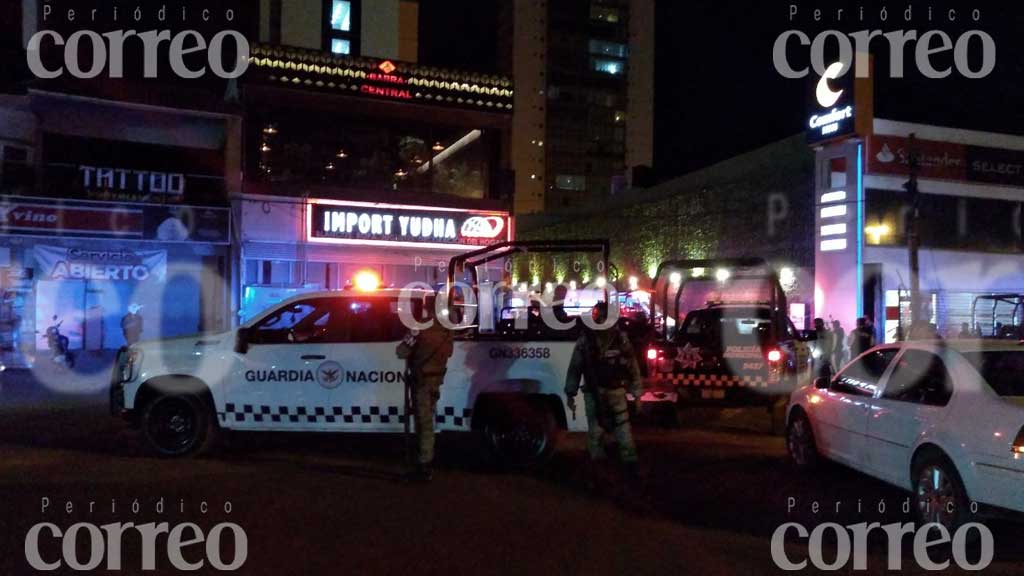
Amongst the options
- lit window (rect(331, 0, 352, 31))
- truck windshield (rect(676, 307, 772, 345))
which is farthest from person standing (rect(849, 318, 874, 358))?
lit window (rect(331, 0, 352, 31))

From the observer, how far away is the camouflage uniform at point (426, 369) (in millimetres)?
8188

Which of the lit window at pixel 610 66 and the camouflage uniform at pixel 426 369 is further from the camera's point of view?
the lit window at pixel 610 66

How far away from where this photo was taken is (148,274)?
66.9ft

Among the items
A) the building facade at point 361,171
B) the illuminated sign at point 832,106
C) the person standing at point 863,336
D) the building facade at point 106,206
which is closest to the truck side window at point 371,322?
the person standing at point 863,336

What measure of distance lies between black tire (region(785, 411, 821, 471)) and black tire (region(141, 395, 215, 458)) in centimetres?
613

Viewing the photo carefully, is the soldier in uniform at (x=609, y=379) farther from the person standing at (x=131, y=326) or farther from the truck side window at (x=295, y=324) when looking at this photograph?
the person standing at (x=131, y=326)

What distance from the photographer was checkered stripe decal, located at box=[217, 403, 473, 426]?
8.98m

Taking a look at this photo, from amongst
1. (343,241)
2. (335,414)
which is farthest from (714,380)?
(343,241)

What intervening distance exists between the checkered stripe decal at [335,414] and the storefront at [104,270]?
1169cm

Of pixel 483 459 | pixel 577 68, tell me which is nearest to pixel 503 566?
pixel 483 459

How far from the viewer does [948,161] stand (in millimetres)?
24328

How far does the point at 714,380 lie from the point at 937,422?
17.9ft

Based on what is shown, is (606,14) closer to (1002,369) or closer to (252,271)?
(252,271)

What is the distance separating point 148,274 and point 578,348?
49.3ft
